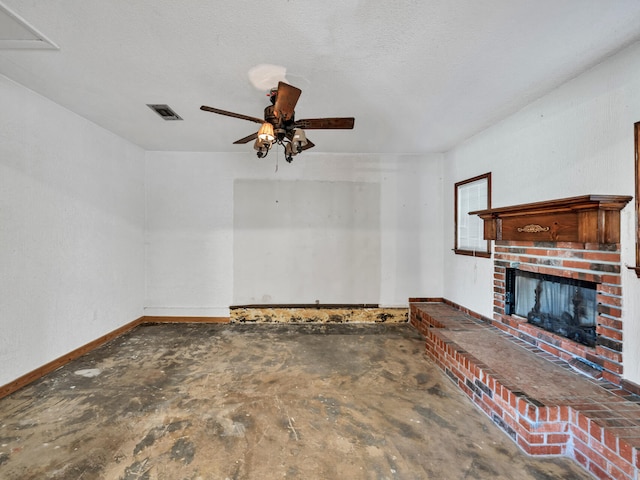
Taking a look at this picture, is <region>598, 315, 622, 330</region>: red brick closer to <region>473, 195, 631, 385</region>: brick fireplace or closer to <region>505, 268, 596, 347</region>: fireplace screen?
<region>473, 195, 631, 385</region>: brick fireplace

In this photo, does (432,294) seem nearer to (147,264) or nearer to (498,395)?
(498,395)

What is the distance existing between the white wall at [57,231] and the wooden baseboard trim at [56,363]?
5 cm

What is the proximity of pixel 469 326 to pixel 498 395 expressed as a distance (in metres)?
1.31

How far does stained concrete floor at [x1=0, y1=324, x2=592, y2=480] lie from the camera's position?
1656mm

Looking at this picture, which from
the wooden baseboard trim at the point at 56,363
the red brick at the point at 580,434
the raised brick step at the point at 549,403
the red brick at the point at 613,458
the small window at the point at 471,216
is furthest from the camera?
the small window at the point at 471,216

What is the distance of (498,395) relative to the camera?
2020 mm

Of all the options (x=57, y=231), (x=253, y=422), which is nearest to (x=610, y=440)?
(x=253, y=422)

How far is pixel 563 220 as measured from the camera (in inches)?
88.0

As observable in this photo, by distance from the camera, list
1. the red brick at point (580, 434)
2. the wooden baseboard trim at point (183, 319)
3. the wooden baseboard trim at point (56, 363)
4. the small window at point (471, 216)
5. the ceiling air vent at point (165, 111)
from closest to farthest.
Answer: the red brick at point (580, 434)
the wooden baseboard trim at point (56, 363)
the ceiling air vent at point (165, 111)
the small window at point (471, 216)
the wooden baseboard trim at point (183, 319)

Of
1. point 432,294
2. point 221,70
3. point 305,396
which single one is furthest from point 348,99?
point 432,294

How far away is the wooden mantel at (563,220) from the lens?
6.31 feet

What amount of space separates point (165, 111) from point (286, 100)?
185 centimetres

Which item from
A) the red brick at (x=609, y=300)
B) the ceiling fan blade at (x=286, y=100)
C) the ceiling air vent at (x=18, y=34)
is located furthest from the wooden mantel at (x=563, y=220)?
the ceiling air vent at (x=18, y=34)

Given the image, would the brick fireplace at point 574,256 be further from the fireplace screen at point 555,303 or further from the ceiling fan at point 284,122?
the ceiling fan at point 284,122
